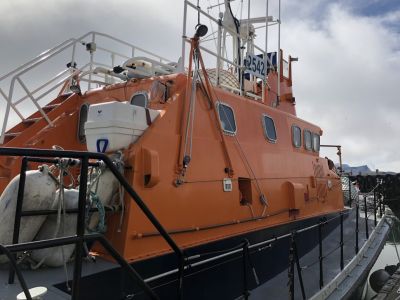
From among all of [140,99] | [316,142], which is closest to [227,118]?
[140,99]

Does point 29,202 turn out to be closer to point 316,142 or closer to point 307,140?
point 307,140

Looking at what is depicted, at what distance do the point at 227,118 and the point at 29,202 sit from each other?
2.59 meters

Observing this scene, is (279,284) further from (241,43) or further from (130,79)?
(241,43)

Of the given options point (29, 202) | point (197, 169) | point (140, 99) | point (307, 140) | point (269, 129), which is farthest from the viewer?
point (307, 140)

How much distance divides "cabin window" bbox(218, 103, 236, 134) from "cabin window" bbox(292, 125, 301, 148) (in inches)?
75.5

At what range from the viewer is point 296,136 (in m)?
6.27

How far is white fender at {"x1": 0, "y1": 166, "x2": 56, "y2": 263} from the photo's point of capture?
2.63 meters

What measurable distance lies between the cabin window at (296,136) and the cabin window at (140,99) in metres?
2.92

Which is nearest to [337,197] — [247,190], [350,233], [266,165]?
[350,233]

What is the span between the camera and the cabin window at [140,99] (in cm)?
430

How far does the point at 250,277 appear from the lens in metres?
4.43

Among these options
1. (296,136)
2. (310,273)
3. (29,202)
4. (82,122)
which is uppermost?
(296,136)

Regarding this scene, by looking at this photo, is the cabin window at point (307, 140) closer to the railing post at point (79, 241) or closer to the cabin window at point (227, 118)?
the cabin window at point (227, 118)

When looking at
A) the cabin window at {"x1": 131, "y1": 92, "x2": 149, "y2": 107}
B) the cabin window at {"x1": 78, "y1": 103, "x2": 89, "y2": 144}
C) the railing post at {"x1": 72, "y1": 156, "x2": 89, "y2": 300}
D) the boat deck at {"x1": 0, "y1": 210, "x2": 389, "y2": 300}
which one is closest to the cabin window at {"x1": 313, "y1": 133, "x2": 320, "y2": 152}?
the boat deck at {"x1": 0, "y1": 210, "x2": 389, "y2": 300}
